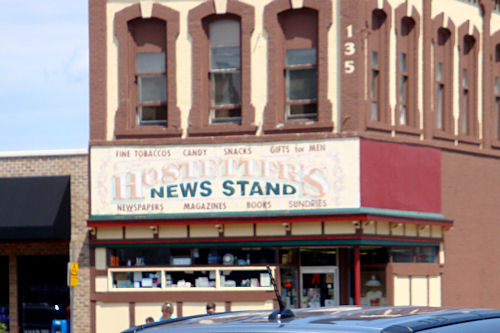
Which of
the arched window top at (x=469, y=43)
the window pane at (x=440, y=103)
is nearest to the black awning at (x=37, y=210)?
the window pane at (x=440, y=103)

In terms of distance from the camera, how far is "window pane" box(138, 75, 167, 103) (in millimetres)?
24734

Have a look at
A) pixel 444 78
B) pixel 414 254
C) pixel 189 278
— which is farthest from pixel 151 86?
pixel 414 254

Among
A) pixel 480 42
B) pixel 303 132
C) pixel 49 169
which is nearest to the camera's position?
pixel 303 132

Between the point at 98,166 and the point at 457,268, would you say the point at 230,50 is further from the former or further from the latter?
the point at 457,268

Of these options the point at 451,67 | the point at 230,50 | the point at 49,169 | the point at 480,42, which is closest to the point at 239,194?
the point at 230,50

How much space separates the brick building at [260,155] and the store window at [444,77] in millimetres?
557

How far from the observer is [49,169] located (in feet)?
82.5

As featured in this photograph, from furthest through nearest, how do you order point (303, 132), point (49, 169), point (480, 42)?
1. point (480, 42)
2. point (49, 169)
3. point (303, 132)

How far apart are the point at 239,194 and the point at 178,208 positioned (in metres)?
1.62

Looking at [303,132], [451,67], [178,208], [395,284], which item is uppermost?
[451,67]

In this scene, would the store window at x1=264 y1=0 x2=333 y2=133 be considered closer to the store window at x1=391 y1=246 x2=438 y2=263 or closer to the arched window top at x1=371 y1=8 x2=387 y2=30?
the arched window top at x1=371 y1=8 x2=387 y2=30

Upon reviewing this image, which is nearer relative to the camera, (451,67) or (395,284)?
(395,284)

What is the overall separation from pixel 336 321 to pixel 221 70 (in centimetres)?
1995

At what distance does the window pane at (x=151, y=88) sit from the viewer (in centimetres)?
2473
